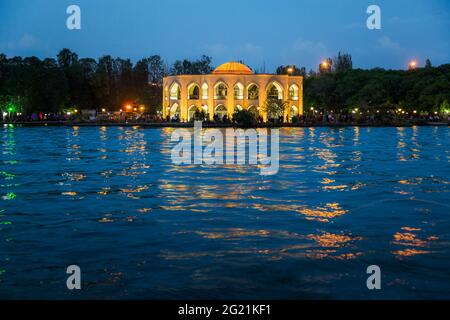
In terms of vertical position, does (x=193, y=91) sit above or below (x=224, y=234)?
above

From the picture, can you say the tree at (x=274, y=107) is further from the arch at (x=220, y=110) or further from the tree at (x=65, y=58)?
the tree at (x=65, y=58)

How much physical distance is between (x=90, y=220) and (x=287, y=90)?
50505mm

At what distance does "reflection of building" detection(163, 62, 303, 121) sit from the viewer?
5575 centimetres

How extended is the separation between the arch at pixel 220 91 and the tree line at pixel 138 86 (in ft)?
31.2

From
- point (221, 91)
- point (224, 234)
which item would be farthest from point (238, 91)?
point (224, 234)

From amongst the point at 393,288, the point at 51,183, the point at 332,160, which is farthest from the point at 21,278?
the point at 332,160

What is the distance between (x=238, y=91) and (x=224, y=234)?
5023cm

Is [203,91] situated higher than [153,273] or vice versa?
[203,91]

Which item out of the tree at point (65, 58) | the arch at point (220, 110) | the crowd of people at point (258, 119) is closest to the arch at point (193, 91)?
the arch at point (220, 110)

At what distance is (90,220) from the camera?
778 cm

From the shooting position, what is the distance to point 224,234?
6941 mm

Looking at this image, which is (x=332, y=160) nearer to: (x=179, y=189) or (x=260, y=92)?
(x=179, y=189)

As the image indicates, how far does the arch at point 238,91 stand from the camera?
56219 millimetres

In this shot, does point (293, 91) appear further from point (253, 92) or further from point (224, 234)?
point (224, 234)
